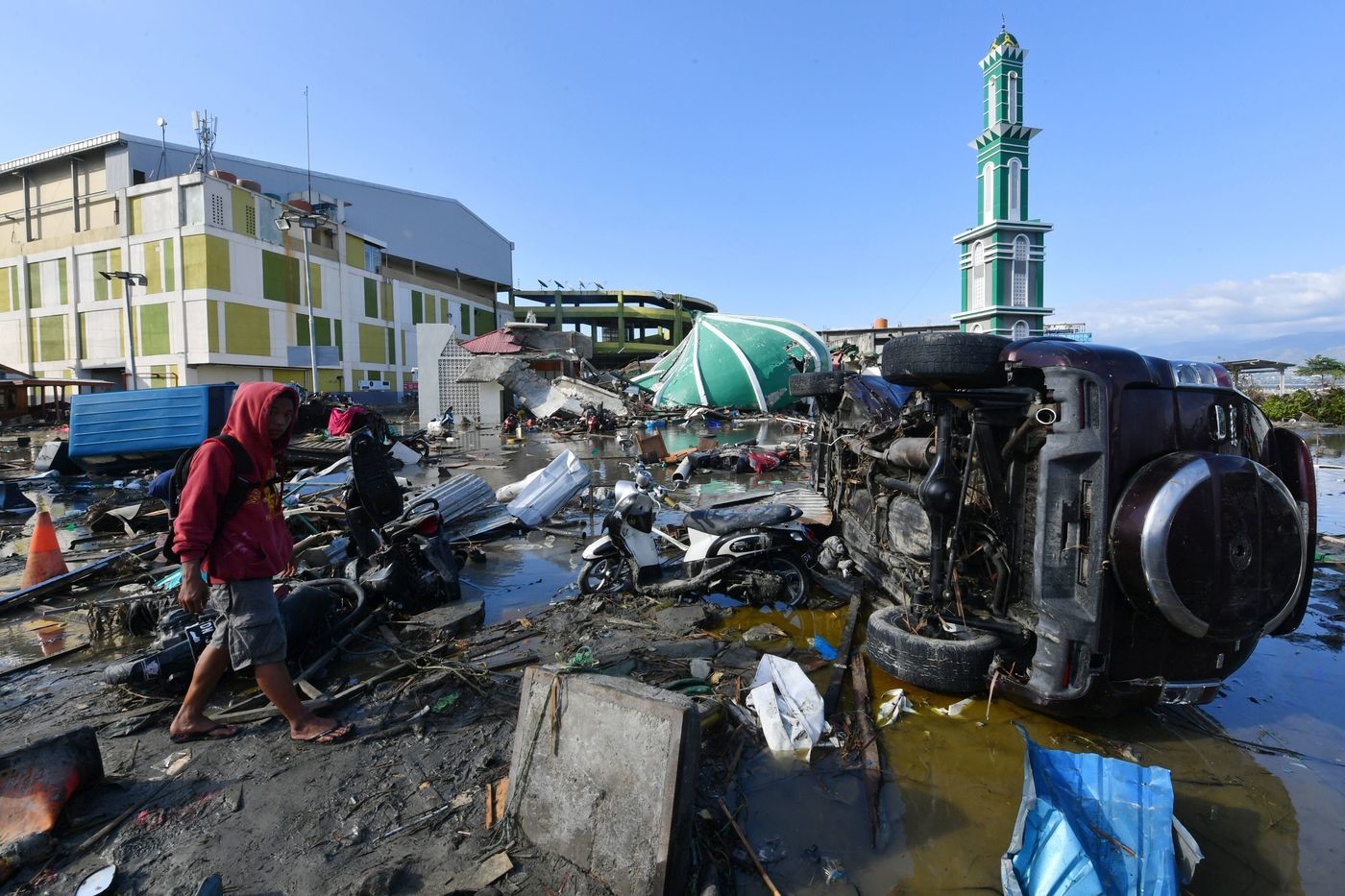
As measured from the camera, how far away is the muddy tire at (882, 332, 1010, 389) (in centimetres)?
309

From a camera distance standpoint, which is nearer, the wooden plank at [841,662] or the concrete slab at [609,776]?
the concrete slab at [609,776]

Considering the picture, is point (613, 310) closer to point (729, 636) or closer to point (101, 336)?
point (101, 336)

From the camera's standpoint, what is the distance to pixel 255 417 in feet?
10.4

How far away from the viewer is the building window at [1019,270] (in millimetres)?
35750

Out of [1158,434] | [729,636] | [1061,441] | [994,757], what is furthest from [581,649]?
[1158,434]

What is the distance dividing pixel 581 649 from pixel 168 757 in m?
2.11

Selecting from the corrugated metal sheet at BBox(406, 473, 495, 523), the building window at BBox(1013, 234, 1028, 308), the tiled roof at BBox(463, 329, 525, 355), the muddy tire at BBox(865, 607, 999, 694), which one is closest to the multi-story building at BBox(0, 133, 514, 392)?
the tiled roof at BBox(463, 329, 525, 355)

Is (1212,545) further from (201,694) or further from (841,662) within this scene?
(201,694)

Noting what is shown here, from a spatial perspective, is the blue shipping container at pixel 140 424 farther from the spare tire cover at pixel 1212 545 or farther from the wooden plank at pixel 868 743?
the spare tire cover at pixel 1212 545

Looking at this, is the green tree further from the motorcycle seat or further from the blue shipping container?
the blue shipping container

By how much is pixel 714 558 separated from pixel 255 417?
3.28 m

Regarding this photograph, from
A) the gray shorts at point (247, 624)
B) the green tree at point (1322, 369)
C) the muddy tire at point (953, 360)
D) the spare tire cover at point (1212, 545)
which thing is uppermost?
the green tree at point (1322, 369)

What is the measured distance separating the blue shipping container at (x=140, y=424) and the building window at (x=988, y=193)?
36.6 metres

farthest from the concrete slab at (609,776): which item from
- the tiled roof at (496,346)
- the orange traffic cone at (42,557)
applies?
the tiled roof at (496,346)
